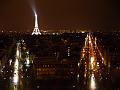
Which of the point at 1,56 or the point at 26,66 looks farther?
the point at 1,56

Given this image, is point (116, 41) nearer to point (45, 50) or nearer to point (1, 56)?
point (45, 50)

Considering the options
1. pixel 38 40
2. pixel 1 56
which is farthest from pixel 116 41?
pixel 1 56

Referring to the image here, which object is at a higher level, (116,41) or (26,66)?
(116,41)

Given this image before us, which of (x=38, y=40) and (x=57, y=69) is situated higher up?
(x=38, y=40)

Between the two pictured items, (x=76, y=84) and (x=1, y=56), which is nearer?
(x=76, y=84)

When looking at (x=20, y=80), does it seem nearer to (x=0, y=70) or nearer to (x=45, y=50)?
(x=0, y=70)

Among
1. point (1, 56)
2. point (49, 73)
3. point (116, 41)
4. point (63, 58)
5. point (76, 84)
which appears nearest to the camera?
point (76, 84)

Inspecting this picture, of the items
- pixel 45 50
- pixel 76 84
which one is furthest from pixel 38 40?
pixel 76 84

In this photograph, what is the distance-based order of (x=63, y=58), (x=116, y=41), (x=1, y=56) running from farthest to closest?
(x=116, y=41) < (x=1, y=56) < (x=63, y=58)

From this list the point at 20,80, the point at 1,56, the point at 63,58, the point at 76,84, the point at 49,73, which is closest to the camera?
the point at 76,84
